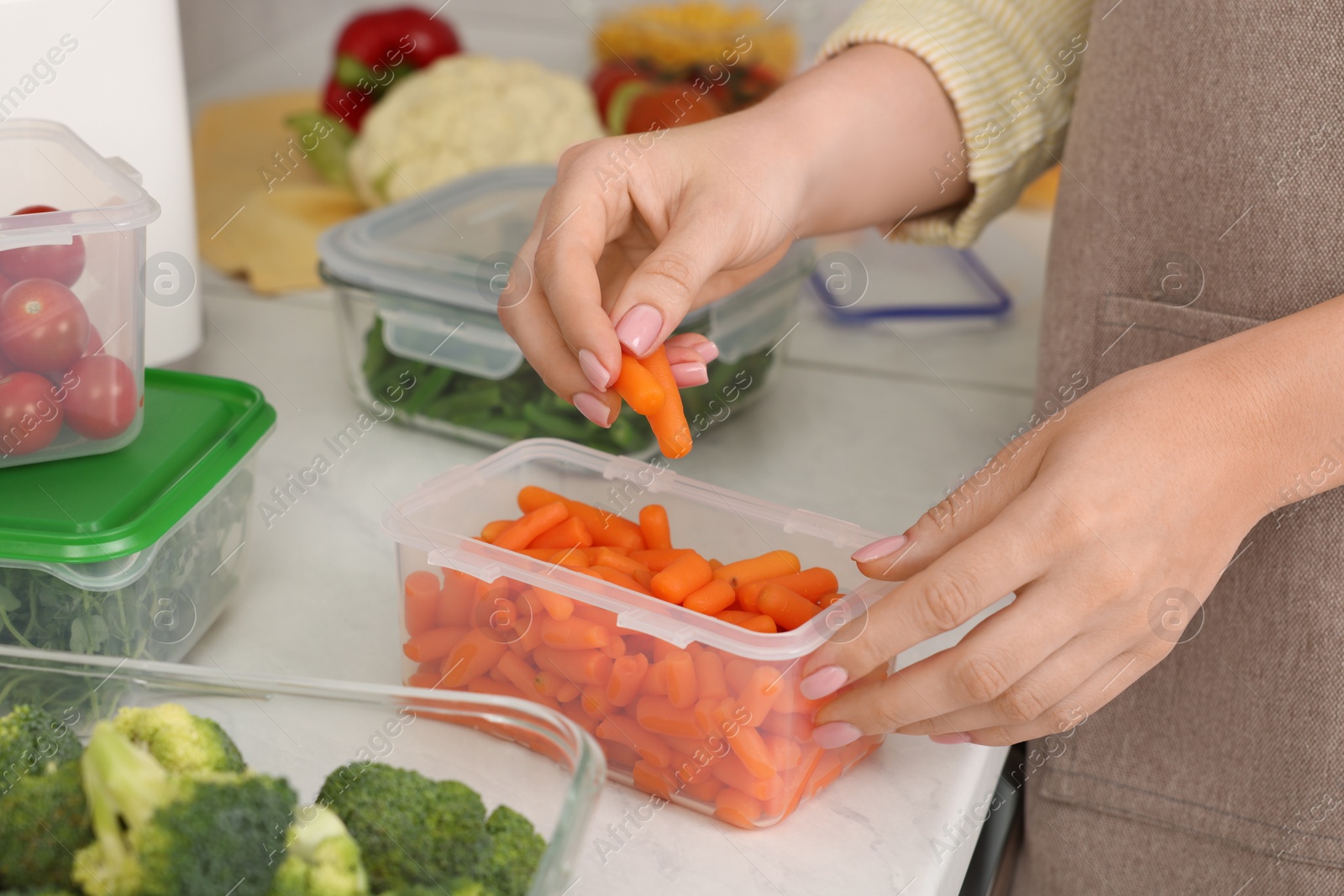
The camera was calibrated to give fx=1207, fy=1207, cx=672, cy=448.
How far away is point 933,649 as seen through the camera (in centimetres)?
81

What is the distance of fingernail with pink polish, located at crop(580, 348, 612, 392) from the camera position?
2.29 feet

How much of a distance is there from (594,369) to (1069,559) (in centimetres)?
28

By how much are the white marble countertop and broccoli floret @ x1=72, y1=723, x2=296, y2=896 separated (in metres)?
0.20

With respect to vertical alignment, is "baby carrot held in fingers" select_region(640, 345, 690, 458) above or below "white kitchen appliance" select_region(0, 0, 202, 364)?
below

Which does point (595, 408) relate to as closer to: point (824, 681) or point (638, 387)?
point (638, 387)

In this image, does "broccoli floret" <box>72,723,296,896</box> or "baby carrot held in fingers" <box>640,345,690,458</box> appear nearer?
"broccoli floret" <box>72,723,296,896</box>

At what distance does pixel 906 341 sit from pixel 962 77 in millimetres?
387

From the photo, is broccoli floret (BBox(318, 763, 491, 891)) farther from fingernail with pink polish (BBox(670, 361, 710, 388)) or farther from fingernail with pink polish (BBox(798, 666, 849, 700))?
fingernail with pink polish (BBox(670, 361, 710, 388))

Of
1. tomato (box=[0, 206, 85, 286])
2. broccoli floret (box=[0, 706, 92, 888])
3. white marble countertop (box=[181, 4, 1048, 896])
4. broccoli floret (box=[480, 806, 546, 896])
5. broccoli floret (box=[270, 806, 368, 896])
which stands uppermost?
tomato (box=[0, 206, 85, 286])

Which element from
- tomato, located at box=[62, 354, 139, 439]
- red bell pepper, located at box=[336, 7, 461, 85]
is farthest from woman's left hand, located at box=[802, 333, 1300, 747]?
red bell pepper, located at box=[336, 7, 461, 85]

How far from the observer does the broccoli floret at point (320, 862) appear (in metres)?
0.47

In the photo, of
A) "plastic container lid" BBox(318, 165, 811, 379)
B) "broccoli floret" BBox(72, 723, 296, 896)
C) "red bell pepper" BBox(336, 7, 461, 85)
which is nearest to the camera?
"broccoli floret" BBox(72, 723, 296, 896)

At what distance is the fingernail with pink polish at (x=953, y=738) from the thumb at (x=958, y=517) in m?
0.09

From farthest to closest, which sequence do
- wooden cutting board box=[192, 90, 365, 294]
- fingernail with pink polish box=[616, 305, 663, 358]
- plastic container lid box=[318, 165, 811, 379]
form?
wooden cutting board box=[192, 90, 365, 294] → plastic container lid box=[318, 165, 811, 379] → fingernail with pink polish box=[616, 305, 663, 358]
